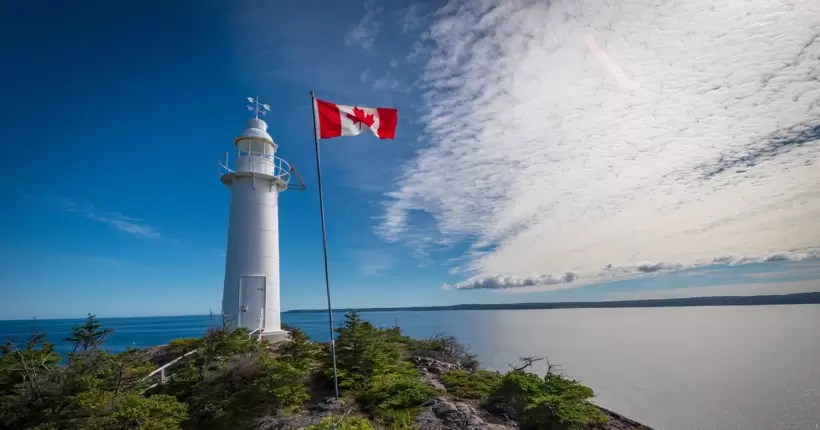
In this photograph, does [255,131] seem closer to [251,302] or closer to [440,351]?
[251,302]

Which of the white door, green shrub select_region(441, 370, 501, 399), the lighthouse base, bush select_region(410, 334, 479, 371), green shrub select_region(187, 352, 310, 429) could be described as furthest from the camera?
bush select_region(410, 334, 479, 371)

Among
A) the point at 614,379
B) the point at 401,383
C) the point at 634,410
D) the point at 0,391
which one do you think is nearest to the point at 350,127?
the point at 401,383

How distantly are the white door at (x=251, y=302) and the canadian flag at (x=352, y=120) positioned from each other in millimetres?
7891

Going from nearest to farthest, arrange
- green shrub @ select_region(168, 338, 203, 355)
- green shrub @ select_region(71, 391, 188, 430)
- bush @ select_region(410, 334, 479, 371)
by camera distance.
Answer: green shrub @ select_region(71, 391, 188, 430)
green shrub @ select_region(168, 338, 203, 355)
bush @ select_region(410, 334, 479, 371)

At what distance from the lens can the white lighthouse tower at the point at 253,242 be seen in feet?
48.7

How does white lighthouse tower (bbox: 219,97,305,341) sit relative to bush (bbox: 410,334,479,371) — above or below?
above

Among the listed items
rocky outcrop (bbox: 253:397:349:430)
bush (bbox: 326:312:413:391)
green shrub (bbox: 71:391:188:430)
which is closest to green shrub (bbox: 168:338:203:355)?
bush (bbox: 326:312:413:391)

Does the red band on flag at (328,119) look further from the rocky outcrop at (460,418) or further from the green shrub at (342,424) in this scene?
the rocky outcrop at (460,418)

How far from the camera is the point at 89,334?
9.30m

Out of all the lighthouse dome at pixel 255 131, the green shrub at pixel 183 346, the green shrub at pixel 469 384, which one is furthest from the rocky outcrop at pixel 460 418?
the lighthouse dome at pixel 255 131

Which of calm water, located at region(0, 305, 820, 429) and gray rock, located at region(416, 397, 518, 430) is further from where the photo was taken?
calm water, located at region(0, 305, 820, 429)

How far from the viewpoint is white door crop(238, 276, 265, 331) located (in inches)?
578

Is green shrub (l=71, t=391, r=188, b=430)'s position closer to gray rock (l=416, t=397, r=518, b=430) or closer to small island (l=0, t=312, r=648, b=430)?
small island (l=0, t=312, r=648, b=430)

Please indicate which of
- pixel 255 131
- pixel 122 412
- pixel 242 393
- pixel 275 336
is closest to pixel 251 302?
pixel 275 336
